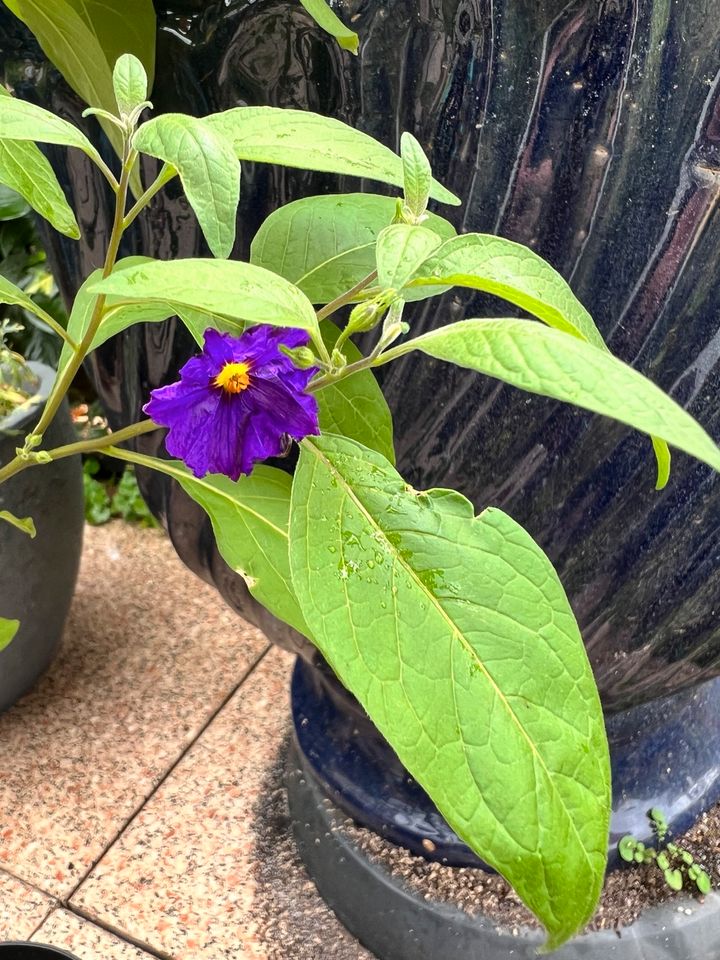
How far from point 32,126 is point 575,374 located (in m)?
0.28

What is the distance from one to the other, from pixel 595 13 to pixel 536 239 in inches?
5.3

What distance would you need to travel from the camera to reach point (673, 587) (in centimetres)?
74

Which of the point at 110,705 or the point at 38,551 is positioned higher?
the point at 38,551

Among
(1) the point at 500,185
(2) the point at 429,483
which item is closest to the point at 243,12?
(1) the point at 500,185

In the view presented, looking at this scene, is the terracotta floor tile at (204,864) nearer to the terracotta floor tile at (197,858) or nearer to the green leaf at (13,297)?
the terracotta floor tile at (197,858)

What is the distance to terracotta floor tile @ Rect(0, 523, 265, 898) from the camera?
3.92 feet

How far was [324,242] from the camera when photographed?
0.57 metres

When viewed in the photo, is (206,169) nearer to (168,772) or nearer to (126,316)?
(126,316)

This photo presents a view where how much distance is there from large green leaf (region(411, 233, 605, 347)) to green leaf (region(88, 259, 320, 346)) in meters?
0.08

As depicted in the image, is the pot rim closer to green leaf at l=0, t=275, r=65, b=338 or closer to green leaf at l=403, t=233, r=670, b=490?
green leaf at l=0, t=275, r=65, b=338

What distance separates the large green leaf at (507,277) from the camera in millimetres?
438

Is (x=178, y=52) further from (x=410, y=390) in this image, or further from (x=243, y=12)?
(x=410, y=390)

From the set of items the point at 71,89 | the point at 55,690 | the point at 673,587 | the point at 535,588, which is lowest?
the point at 55,690

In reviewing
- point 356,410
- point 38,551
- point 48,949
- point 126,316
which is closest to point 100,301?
point 126,316
